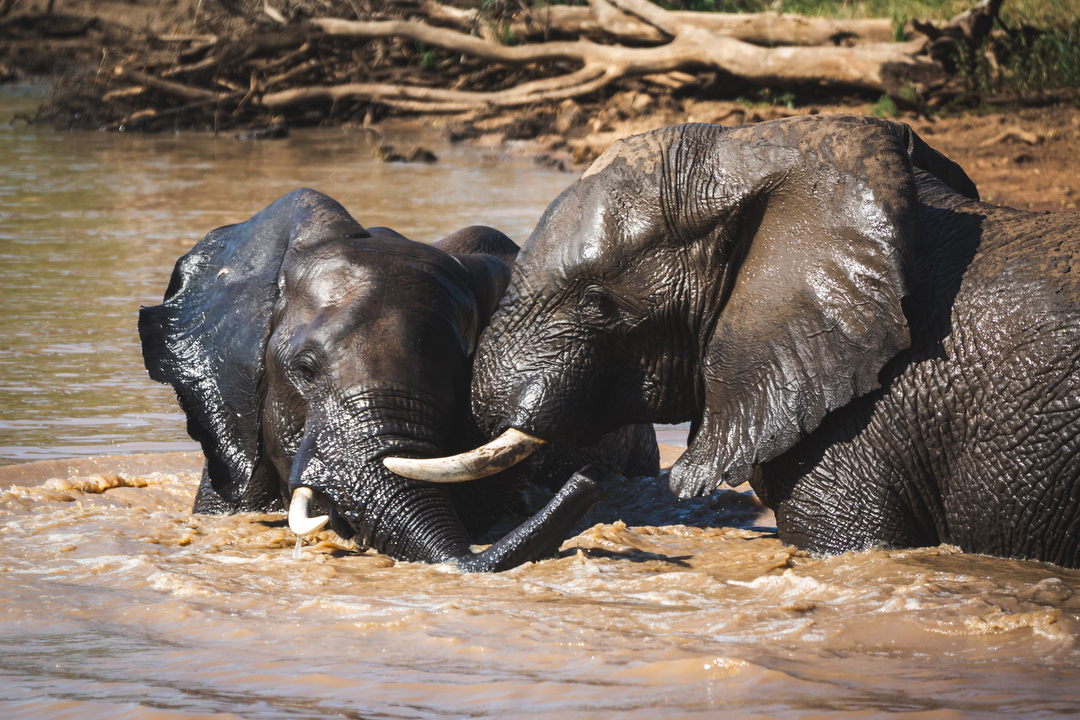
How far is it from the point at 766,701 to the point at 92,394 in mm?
5318

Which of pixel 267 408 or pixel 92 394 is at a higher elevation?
pixel 267 408

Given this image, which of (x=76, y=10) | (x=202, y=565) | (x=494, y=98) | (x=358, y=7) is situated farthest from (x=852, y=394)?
(x=76, y=10)

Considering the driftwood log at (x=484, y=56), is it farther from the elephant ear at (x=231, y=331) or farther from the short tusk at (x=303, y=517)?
the short tusk at (x=303, y=517)

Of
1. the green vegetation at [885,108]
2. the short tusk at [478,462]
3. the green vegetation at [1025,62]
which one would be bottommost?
the short tusk at [478,462]

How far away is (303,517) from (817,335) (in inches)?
70.0

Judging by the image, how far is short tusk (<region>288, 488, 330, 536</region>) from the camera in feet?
13.9

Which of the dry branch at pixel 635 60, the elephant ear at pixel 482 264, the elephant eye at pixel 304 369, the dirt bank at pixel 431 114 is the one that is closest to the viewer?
the elephant eye at pixel 304 369

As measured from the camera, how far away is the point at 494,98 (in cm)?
1980

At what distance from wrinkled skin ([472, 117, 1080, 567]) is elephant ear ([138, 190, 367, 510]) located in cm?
120

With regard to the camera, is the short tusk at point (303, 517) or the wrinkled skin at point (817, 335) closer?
the wrinkled skin at point (817, 335)

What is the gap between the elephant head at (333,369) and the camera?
4.37 metres

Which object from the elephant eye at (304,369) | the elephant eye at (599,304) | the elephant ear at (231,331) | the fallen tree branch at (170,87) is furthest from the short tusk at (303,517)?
the fallen tree branch at (170,87)

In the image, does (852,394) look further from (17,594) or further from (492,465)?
(17,594)

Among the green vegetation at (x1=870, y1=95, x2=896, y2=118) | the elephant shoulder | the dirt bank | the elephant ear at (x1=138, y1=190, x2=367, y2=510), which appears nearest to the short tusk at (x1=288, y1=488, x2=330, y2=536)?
the elephant ear at (x1=138, y1=190, x2=367, y2=510)
